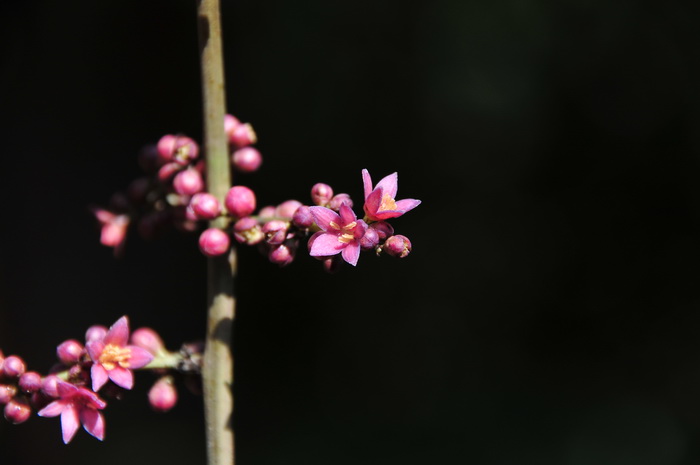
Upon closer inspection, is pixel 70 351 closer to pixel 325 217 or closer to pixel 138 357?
pixel 138 357

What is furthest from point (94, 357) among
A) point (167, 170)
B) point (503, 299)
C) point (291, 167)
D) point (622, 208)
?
point (622, 208)

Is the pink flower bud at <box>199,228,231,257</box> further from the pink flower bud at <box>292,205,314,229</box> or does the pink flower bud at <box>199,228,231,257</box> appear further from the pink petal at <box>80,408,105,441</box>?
the pink petal at <box>80,408,105,441</box>

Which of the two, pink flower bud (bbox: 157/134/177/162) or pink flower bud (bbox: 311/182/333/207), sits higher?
pink flower bud (bbox: 157/134/177/162)

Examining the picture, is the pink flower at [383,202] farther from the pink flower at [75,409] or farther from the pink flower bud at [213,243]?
the pink flower at [75,409]

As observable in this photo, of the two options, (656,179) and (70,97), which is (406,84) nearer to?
(656,179)

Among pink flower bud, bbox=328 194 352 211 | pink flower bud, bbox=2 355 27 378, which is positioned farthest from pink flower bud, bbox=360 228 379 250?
pink flower bud, bbox=2 355 27 378

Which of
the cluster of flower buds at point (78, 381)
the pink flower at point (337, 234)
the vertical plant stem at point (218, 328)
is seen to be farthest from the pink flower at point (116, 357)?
the pink flower at point (337, 234)

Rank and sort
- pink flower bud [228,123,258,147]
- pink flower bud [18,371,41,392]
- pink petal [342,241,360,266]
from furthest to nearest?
1. pink flower bud [228,123,258,147]
2. pink flower bud [18,371,41,392]
3. pink petal [342,241,360,266]
